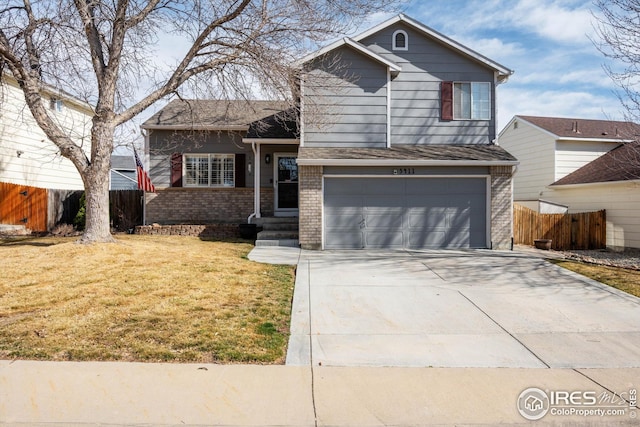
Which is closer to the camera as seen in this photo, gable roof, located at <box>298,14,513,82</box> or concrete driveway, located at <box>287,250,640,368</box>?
concrete driveway, located at <box>287,250,640,368</box>

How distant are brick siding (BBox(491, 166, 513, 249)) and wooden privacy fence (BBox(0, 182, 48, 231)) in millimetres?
15638

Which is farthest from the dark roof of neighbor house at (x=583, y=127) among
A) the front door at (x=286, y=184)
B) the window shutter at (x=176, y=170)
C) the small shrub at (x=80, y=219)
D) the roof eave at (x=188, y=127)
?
the small shrub at (x=80, y=219)

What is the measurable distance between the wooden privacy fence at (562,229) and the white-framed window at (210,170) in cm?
1073

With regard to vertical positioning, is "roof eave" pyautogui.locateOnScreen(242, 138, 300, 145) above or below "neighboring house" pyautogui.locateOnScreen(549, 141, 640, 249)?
above

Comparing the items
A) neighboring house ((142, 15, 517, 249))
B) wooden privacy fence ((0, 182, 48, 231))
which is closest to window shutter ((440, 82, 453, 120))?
neighboring house ((142, 15, 517, 249))

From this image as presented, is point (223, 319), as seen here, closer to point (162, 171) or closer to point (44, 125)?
point (44, 125)

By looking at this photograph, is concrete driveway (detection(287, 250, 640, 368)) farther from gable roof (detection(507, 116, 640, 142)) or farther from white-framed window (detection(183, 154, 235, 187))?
gable roof (detection(507, 116, 640, 142))

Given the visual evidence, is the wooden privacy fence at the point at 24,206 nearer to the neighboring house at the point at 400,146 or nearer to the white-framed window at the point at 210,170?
the white-framed window at the point at 210,170

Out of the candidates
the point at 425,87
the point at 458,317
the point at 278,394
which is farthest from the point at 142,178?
the point at 278,394

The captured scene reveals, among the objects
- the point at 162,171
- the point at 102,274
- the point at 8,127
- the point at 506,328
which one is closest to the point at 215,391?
the point at 506,328

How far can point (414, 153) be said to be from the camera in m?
13.0

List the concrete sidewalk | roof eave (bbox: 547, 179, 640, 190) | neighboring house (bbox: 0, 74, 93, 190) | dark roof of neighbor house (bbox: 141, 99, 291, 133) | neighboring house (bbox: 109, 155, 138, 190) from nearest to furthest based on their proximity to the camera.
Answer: the concrete sidewalk, roof eave (bbox: 547, 179, 640, 190), neighboring house (bbox: 0, 74, 93, 190), dark roof of neighbor house (bbox: 141, 99, 291, 133), neighboring house (bbox: 109, 155, 138, 190)

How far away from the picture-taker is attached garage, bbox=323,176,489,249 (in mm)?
12867

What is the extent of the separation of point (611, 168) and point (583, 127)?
4744mm
